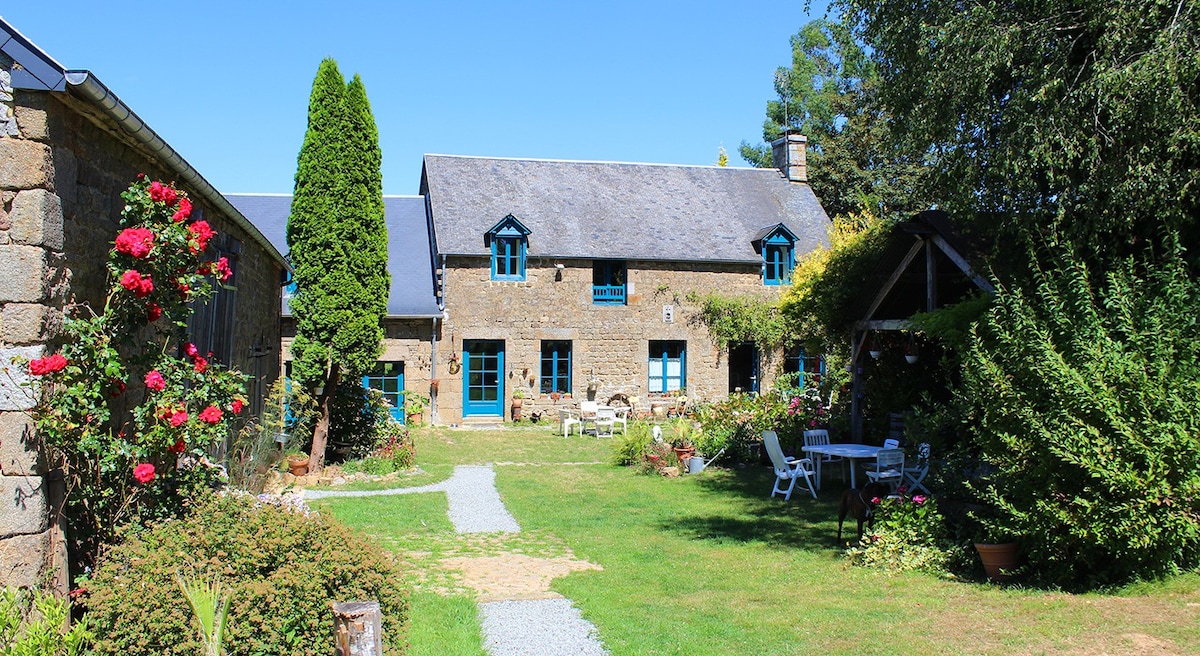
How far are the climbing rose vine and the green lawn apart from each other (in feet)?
6.12

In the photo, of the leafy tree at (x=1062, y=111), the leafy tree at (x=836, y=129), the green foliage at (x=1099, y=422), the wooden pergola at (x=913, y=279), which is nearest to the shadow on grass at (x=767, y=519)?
the green foliage at (x=1099, y=422)

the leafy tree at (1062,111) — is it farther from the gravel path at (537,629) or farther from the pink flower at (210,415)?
the pink flower at (210,415)

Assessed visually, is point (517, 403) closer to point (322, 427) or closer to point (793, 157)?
point (322, 427)

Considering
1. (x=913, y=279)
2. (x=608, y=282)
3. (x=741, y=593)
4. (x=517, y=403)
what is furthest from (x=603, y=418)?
(x=741, y=593)

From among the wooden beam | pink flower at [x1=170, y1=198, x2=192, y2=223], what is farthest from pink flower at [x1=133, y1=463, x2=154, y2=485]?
the wooden beam

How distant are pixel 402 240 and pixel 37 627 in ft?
61.5

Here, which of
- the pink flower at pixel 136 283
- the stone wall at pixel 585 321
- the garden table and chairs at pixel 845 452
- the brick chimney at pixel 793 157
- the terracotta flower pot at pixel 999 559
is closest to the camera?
the pink flower at pixel 136 283

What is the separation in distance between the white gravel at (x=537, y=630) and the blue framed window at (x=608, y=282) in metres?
15.8

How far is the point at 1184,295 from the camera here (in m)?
6.54

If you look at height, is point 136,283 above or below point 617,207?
below

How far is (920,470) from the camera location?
10445mm

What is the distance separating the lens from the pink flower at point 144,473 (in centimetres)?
523

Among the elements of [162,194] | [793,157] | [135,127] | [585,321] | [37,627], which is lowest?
[37,627]

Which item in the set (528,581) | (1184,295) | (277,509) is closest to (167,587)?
(277,509)
